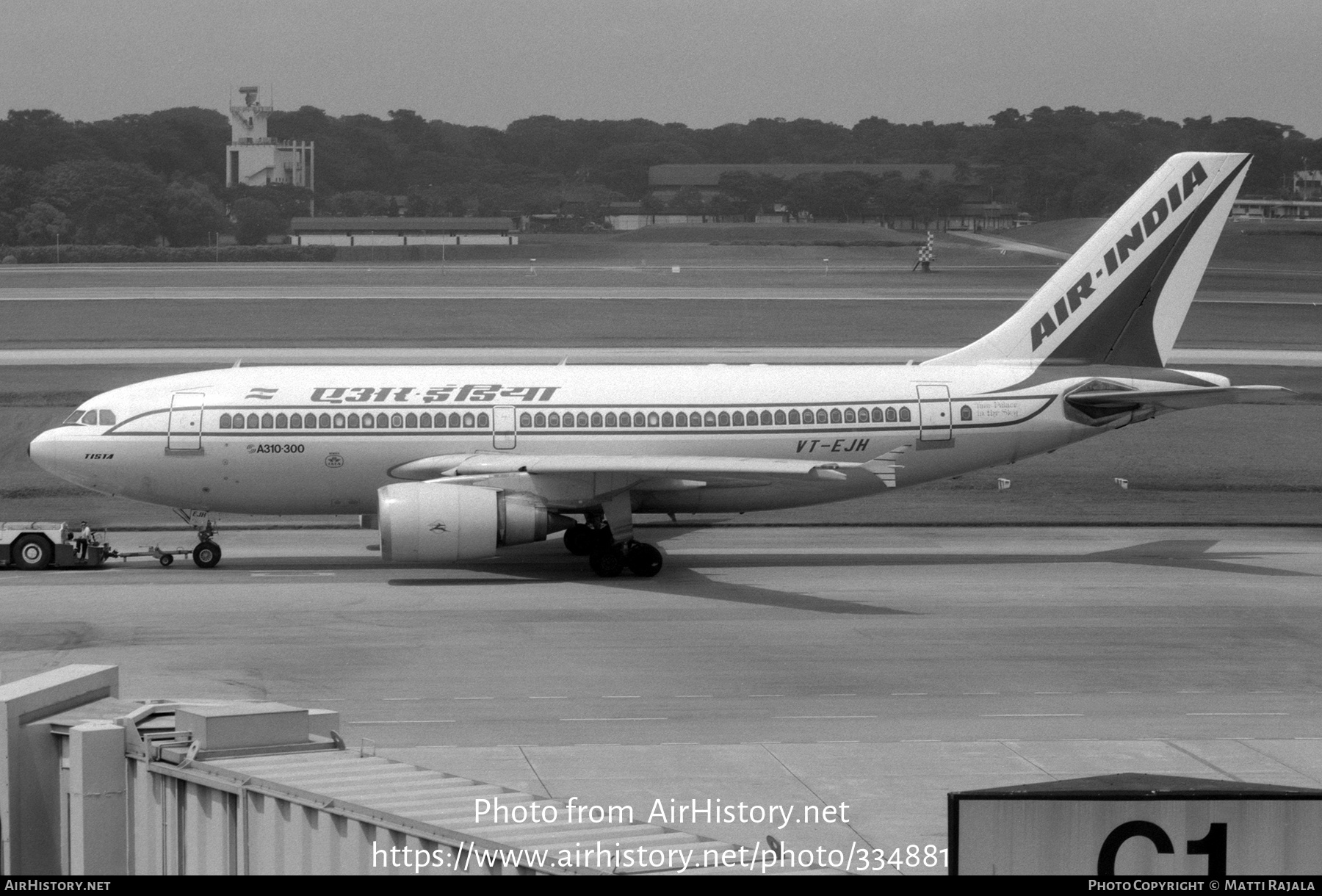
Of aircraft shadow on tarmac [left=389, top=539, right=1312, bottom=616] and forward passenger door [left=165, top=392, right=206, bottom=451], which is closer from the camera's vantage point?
aircraft shadow on tarmac [left=389, top=539, right=1312, bottom=616]

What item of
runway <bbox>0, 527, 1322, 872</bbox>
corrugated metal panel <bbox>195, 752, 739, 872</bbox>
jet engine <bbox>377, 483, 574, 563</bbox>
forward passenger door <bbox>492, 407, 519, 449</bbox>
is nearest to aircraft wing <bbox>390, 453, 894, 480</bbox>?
forward passenger door <bbox>492, 407, 519, 449</bbox>

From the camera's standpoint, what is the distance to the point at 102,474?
35219 mm

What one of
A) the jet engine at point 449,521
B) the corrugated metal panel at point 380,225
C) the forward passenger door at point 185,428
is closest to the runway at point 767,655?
the jet engine at point 449,521

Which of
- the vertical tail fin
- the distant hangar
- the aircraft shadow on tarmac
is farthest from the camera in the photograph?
the distant hangar

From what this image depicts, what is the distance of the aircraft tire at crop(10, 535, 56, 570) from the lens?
3481 centimetres

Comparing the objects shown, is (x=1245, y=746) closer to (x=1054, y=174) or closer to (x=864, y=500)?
(x=864, y=500)

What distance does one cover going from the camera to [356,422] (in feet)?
115

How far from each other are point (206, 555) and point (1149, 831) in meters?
27.3

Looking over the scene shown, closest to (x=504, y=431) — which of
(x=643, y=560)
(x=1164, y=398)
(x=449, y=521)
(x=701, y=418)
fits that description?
(x=449, y=521)

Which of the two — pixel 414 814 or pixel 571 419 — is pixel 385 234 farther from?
pixel 414 814

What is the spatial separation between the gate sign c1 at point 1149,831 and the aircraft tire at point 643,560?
76.0 feet

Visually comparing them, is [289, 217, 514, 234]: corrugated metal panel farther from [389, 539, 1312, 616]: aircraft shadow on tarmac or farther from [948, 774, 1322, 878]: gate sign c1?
[948, 774, 1322, 878]: gate sign c1

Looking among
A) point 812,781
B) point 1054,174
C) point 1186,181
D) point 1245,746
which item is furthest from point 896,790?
point 1054,174

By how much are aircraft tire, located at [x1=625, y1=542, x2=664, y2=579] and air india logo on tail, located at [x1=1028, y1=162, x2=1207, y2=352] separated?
10.1m
